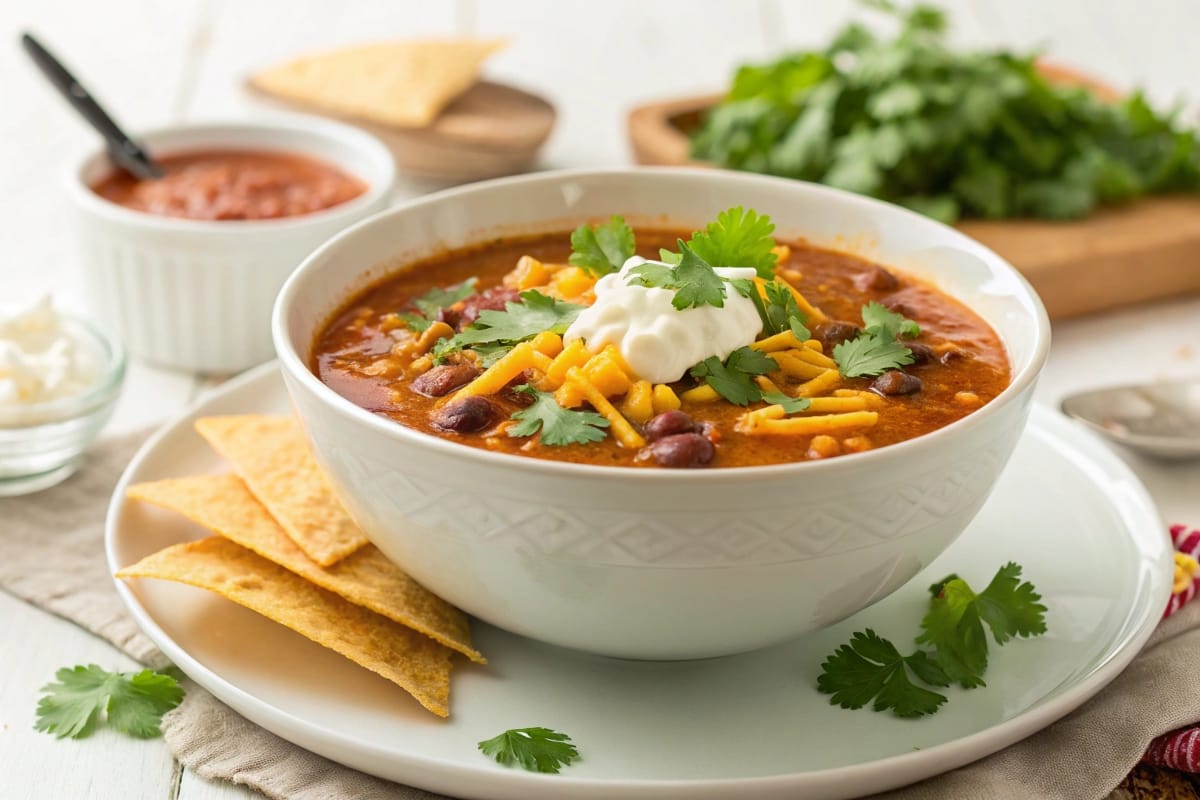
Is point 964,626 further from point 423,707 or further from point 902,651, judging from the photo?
point 423,707

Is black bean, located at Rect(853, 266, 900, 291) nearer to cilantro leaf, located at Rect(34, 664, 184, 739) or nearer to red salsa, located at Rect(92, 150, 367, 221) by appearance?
cilantro leaf, located at Rect(34, 664, 184, 739)

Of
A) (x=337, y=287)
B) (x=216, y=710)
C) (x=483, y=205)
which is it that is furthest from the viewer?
(x=483, y=205)

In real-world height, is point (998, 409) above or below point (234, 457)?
above

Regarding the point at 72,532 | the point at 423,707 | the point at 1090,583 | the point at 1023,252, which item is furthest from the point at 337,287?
the point at 1023,252

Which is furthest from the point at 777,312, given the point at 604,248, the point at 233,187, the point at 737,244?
the point at 233,187

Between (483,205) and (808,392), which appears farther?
(483,205)
